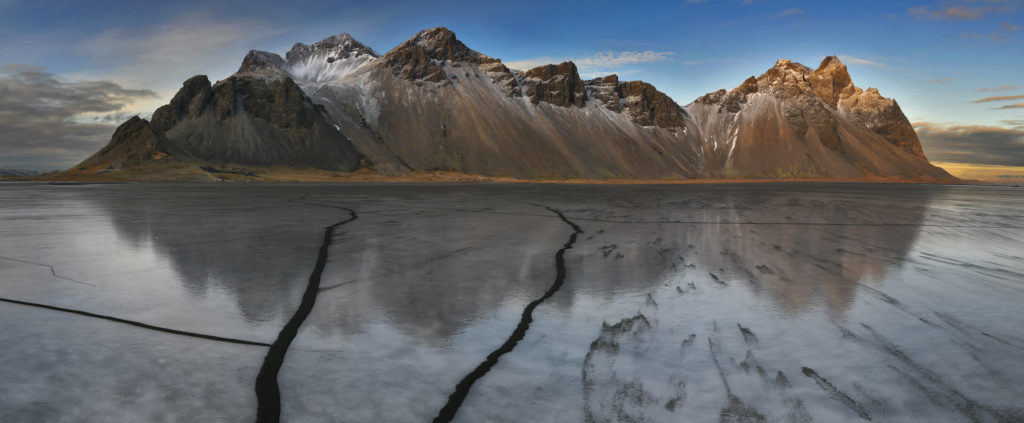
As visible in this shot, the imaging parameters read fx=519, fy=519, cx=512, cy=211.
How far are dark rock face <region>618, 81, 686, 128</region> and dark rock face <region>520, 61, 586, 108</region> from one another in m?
16.9

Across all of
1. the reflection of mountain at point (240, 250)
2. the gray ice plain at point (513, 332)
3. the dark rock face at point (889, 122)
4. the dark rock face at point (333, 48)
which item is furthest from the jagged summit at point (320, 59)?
the dark rock face at point (889, 122)

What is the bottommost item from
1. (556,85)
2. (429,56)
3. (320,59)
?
(556,85)

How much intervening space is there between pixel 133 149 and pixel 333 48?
288 ft

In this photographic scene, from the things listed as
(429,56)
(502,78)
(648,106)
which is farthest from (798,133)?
(429,56)

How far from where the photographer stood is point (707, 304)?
4719 mm

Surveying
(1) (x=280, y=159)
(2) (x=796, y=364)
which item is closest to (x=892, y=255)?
(2) (x=796, y=364)

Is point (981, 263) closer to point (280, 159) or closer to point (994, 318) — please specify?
point (994, 318)

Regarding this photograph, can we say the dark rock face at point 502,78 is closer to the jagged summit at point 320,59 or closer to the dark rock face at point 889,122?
the jagged summit at point 320,59

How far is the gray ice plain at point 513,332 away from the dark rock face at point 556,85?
134m

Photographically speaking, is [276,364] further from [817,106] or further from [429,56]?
[817,106]

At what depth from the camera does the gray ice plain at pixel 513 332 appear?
8.73 ft

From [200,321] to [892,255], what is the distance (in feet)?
29.0

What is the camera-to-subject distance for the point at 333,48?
153m

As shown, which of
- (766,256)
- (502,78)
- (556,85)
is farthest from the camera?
(556,85)
